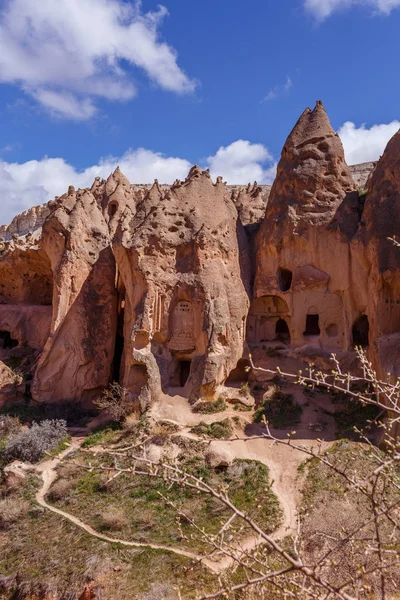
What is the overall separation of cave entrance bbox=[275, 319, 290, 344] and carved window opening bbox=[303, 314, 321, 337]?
101 cm

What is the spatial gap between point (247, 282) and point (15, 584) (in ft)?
47.6

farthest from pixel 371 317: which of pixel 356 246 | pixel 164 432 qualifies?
pixel 164 432

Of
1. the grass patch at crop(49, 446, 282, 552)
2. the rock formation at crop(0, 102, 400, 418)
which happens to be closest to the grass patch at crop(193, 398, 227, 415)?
the rock formation at crop(0, 102, 400, 418)

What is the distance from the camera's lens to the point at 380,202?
17391mm

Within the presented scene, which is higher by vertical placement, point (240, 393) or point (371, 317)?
point (371, 317)

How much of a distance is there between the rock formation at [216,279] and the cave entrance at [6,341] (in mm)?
3303

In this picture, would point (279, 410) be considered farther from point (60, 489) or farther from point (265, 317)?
point (60, 489)

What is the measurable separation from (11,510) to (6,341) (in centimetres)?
1540

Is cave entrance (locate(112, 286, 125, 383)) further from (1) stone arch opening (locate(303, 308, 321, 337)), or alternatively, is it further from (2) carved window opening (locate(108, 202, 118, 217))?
(1) stone arch opening (locate(303, 308, 321, 337))

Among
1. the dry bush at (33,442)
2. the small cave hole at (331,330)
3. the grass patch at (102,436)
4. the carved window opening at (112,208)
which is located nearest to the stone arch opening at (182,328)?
the grass patch at (102,436)

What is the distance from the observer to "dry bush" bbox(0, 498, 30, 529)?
12.0 meters

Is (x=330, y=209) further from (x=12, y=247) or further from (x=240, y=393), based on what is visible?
(x=12, y=247)

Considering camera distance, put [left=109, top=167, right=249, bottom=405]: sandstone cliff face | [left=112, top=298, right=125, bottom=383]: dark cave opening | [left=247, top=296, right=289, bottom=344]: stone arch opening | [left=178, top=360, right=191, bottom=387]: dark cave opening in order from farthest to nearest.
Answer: [left=112, top=298, right=125, bottom=383]: dark cave opening, [left=247, top=296, right=289, bottom=344]: stone arch opening, [left=178, top=360, right=191, bottom=387]: dark cave opening, [left=109, top=167, right=249, bottom=405]: sandstone cliff face

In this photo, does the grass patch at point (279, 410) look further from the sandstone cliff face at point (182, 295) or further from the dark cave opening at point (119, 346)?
the dark cave opening at point (119, 346)
